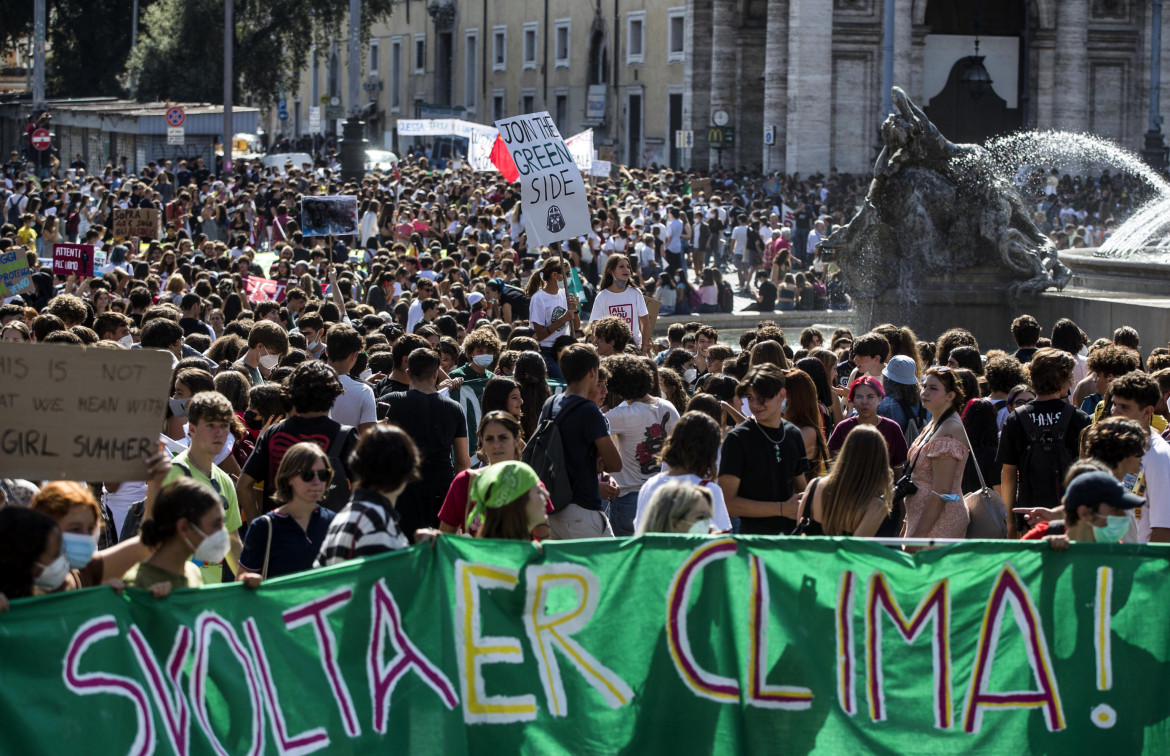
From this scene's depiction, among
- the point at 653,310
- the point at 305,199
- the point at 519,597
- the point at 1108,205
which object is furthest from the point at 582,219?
the point at 1108,205

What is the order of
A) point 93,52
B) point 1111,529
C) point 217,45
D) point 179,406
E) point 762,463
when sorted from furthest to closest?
point 93,52, point 217,45, point 179,406, point 762,463, point 1111,529

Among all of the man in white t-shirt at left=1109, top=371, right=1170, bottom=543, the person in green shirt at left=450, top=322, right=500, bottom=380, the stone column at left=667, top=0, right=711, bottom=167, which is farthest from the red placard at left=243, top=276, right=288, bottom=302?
the stone column at left=667, top=0, right=711, bottom=167

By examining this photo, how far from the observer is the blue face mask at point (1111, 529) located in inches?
220

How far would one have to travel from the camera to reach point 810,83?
137ft

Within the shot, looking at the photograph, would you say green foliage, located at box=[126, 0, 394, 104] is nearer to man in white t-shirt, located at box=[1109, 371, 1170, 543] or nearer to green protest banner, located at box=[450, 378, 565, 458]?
green protest banner, located at box=[450, 378, 565, 458]

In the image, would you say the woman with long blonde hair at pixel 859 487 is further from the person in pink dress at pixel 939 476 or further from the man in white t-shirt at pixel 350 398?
the man in white t-shirt at pixel 350 398

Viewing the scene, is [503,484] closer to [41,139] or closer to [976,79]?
[976,79]

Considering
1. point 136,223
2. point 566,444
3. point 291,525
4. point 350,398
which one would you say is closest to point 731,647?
point 291,525

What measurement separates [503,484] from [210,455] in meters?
1.45

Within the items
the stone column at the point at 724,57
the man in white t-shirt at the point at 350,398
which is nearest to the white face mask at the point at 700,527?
the man in white t-shirt at the point at 350,398

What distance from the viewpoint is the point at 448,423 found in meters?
7.66

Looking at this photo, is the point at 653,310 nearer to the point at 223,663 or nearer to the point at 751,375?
the point at 751,375

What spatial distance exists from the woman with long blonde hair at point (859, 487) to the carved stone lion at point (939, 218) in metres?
11.3

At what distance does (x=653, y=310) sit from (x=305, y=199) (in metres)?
6.30
